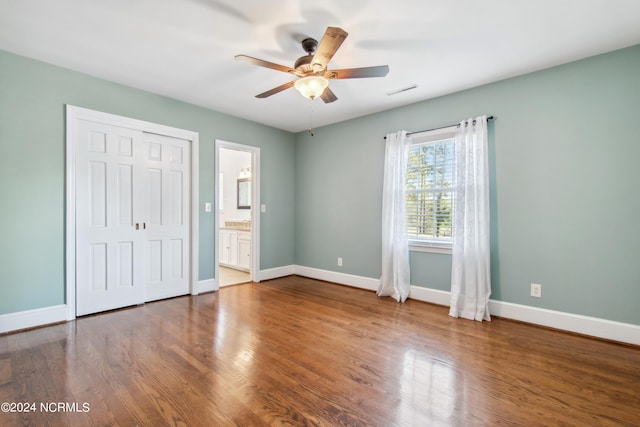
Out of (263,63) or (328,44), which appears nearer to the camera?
(328,44)

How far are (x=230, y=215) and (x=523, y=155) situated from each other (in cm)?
561

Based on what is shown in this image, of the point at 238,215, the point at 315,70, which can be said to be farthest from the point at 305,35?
the point at 238,215

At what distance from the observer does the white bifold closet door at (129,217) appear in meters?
3.19

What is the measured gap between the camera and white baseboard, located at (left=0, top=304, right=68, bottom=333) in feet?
8.91

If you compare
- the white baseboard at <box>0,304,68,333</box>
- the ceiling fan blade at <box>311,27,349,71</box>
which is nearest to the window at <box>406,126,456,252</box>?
the ceiling fan blade at <box>311,27,349,71</box>

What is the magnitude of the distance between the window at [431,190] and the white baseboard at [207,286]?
2.86 metres

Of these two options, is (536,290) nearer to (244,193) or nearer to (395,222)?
(395,222)

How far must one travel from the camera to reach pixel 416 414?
1.67m

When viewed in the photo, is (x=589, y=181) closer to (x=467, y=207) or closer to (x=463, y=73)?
(x=467, y=207)

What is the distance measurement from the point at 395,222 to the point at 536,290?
1.68m

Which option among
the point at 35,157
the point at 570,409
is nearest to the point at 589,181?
the point at 570,409

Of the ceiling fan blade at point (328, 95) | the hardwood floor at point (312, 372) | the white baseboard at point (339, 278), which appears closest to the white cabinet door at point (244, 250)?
the white baseboard at point (339, 278)

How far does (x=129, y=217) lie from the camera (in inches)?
138

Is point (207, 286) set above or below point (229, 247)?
below
